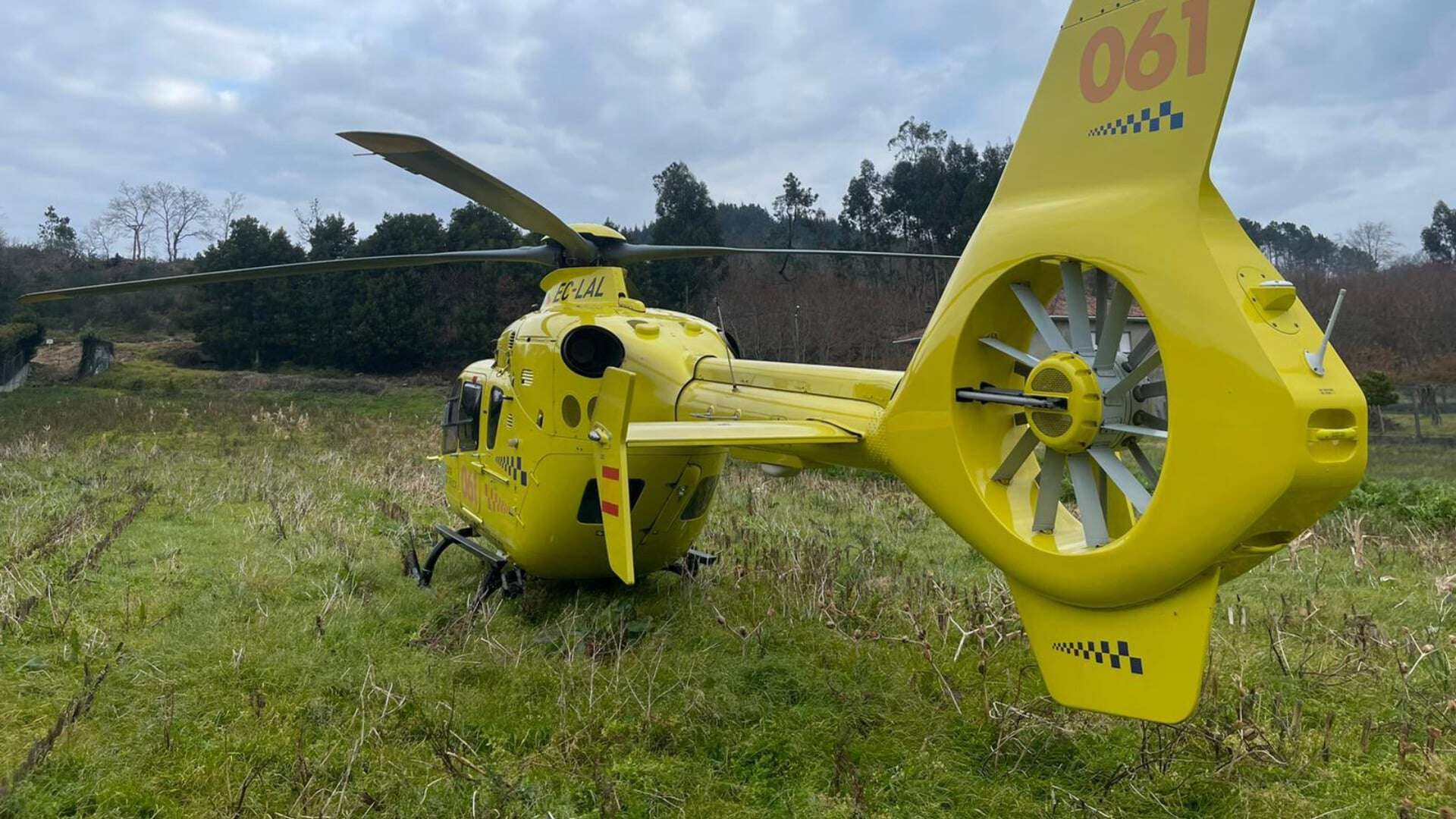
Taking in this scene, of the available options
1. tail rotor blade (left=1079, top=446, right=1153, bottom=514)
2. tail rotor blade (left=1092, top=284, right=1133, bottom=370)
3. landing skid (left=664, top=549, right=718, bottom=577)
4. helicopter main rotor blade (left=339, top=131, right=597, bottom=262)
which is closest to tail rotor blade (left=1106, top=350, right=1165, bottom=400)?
tail rotor blade (left=1092, top=284, right=1133, bottom=370)

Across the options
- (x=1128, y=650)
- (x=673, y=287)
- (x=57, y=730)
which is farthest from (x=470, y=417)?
(x=673, y=287)

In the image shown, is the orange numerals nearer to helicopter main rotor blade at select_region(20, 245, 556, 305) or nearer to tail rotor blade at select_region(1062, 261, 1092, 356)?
tail rotor blade at select_region(1062, 261, 1092, 356)

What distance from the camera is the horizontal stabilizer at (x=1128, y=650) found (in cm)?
305

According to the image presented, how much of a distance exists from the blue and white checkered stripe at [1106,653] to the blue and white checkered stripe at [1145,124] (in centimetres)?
203

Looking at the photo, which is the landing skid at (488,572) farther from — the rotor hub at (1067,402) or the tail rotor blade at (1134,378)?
the tail rotor blade at (1134,378)

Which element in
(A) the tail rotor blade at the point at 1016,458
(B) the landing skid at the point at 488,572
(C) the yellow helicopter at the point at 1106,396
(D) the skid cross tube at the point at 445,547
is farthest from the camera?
(D) the skid cross tube at the point at 445,547

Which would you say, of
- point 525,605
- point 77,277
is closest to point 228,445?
point 525,605

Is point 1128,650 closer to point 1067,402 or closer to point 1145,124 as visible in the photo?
point 1067,402

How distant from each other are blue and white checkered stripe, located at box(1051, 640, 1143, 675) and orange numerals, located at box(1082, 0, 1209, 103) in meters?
2.22

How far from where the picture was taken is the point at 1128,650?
3.30 metres

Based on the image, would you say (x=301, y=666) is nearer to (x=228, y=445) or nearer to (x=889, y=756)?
(x=889, y=756)

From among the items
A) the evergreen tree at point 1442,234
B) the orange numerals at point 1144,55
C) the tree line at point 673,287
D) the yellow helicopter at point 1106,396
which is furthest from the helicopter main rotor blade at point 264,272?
the evergreen tree at point 1442,234

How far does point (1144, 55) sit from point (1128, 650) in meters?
2.36

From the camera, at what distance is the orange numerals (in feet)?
9.78
